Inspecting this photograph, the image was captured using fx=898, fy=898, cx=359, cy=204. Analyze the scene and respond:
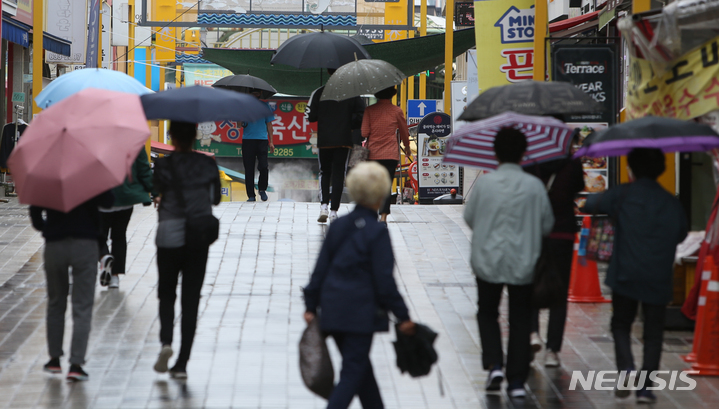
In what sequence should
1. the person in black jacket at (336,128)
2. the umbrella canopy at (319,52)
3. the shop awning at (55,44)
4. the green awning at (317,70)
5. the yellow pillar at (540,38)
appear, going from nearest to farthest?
1. the yellow pillar at (540,38)
2. the person in black jacket at (336,128)
3. the umbrella canopy at (319,52)
4. the green awning at (317,70)
5. the shop awning at (55,44)

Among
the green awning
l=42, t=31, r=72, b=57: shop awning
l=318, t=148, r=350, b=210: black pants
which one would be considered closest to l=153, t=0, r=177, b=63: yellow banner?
l=42, t=31, r=72, b=57: shop awning

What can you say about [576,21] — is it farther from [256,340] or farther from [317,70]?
[256,340]

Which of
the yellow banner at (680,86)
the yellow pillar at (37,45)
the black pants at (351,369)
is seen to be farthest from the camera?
the yellow pillar at (37,45)

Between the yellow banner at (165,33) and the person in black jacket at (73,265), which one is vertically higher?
the yellow banner at (165,33)

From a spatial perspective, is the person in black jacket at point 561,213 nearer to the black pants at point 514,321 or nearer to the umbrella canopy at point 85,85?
the black pants at point 514,321

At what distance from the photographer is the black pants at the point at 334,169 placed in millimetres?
11266

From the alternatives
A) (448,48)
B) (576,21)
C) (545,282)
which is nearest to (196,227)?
(545,282)

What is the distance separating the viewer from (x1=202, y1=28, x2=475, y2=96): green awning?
18547 mm

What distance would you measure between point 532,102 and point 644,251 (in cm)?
126

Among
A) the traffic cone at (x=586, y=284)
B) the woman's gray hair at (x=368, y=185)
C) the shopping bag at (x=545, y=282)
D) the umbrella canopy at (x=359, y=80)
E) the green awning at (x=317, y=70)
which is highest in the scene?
the green awning at (x=317, y=70)

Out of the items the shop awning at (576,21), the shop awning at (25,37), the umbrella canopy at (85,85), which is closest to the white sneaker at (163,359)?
the umbrella canopy at (85,85)

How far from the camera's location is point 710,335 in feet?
20.0

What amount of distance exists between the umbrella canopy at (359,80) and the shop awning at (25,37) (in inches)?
422

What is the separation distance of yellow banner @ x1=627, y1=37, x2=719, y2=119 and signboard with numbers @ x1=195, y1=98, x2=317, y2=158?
21379 millimetres
